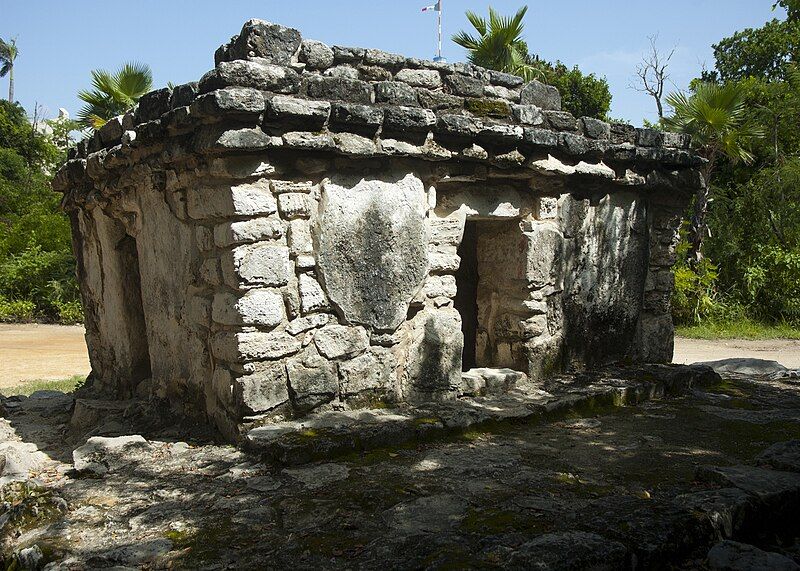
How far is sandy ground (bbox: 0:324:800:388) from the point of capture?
404 inches

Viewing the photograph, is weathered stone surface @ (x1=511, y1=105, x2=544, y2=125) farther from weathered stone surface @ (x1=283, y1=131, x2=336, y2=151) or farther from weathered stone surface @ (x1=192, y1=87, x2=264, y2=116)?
weathered stone surface @ (x1=192, y1=87, x2=264, y2=116)

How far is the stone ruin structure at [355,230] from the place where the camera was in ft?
13.8

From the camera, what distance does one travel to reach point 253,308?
4.15 m

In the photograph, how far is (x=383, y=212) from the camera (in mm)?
4688

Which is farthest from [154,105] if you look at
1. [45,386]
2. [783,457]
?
[45,386]

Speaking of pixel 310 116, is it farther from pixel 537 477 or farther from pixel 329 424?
pixel 537 477

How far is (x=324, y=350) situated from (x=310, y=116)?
1.46 metres

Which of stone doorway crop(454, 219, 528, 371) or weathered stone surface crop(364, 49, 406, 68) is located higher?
weathered stone surface crop(364, 49, 406, 68)

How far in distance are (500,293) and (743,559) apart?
10.5ft

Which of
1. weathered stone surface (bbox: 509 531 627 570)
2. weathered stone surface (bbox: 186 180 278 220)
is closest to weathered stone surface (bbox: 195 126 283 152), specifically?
weathered stone surface (bbox: 186 180 278 220)

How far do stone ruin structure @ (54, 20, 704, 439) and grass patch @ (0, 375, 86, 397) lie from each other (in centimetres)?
271

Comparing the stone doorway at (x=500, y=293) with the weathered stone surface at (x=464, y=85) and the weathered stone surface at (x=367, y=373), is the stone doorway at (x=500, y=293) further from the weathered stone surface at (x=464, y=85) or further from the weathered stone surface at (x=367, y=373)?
the weathered stone surface at (x=367, y=373)

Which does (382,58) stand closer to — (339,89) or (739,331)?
(339,89)

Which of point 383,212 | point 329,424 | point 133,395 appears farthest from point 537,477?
point 133,395
